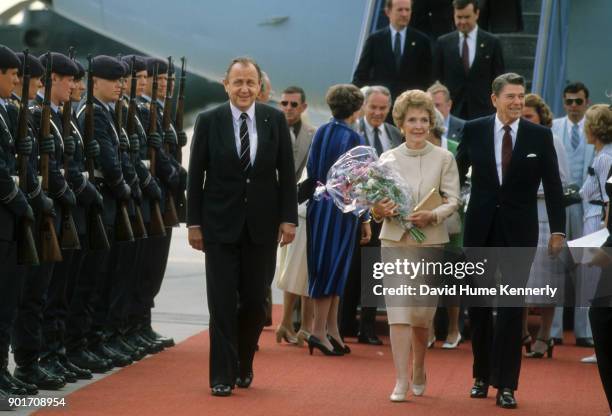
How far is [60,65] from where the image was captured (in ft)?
24.6

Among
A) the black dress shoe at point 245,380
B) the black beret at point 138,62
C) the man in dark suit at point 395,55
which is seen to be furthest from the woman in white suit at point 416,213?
the man in dark suit at point 395,55

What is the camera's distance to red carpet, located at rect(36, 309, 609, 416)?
→ 687 centimetres

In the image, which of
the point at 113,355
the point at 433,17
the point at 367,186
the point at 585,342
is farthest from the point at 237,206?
the point at 433,17

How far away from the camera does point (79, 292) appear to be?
7.89 meters

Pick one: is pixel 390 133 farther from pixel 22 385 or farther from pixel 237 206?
pixel 22 385

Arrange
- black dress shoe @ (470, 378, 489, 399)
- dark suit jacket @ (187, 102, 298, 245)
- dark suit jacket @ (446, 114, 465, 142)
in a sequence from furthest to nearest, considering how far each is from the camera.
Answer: dark suit jacket @ (446, 114, 465, 142)
black dress shoe @ (470, 378, 489, 399)
dark suit jacket @ (187, 102, 298, 245)

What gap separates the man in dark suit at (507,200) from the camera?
7059 mm

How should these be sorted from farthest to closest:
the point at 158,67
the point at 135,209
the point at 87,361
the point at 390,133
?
1. the point at 390,133
2. the point at 158,67
3. the point at 135,209
4. the point at 87,361

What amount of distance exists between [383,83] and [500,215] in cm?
431

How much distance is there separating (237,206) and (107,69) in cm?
124

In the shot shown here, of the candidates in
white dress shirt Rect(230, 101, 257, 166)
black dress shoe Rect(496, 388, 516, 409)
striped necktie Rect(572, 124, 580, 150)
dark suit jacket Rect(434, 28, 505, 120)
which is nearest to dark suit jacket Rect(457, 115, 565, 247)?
black dress shoe Rect(496, 388, 516, 409)

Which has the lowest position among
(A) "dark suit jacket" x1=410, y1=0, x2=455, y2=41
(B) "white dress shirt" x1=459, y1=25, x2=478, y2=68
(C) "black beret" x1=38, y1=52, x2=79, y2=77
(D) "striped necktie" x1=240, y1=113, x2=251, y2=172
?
(D) "striped necktie" x1=240, y1=113, x2=251, y2=172

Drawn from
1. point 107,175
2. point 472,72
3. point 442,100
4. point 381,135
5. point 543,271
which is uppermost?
point 472,72

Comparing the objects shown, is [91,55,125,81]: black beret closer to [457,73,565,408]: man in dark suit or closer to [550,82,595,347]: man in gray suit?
[457,73,565,408]: man in dark suit
